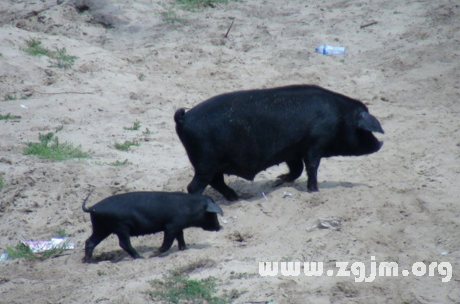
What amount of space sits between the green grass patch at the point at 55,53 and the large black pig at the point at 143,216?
4.86 meters

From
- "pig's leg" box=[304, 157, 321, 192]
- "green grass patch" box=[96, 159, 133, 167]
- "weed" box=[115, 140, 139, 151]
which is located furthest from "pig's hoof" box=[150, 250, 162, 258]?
"weed" box=[115, 140, 139, 151]

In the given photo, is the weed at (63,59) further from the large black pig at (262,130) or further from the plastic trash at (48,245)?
the plastic trash at (48,245)

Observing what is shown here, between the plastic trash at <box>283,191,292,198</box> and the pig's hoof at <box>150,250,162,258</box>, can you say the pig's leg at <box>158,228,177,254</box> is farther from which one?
the plastic trash at <box>283,191,292,198</box>

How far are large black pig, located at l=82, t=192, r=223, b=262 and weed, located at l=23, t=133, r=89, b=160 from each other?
221 cm

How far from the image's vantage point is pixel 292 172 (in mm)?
8711

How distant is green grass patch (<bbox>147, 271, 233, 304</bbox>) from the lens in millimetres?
5939

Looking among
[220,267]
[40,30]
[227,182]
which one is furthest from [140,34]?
[220,267]

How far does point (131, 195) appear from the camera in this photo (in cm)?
730

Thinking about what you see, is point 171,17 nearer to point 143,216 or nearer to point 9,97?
point 9,97

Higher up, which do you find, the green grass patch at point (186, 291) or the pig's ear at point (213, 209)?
the green grass patch at point (186, 291)

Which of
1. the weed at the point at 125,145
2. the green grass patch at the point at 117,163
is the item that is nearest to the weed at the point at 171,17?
the weed at the point at 125,145

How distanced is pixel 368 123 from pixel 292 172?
96 centimetres

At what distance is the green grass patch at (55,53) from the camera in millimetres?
11664

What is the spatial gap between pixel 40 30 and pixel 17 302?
302 inches
